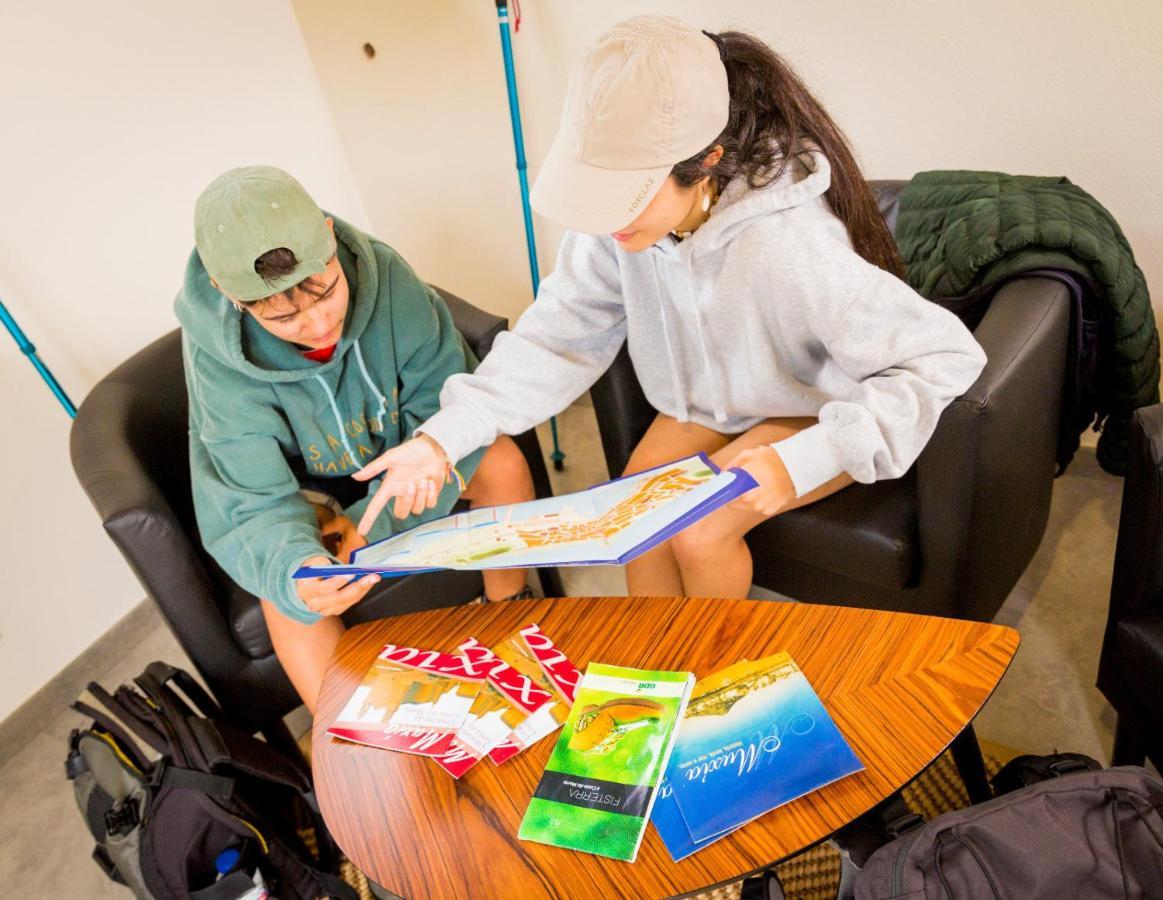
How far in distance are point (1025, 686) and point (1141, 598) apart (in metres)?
0.47

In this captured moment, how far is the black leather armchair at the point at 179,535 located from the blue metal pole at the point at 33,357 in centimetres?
17

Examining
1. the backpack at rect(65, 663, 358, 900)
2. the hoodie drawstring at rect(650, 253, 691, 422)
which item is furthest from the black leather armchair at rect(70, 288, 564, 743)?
the hoodie drawstring at rect(650, 253, 691, 422)

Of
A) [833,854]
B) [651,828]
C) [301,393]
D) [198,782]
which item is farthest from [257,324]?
[833,854]

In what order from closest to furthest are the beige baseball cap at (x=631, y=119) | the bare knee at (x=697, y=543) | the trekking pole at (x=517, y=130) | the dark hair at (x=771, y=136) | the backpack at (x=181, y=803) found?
the beige baseball cap at (x=631, y=119)
the dark hair at (x=771, y=136)
the backpack at (x=181, y=803)
the bare knee at (x=697, y=543)
the trekking pole at (x=517, y=130)

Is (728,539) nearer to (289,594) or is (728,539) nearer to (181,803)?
(289,594)

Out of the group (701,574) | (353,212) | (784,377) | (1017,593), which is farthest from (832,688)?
(353,212)

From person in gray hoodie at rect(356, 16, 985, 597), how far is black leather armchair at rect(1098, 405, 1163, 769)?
0.75 feet

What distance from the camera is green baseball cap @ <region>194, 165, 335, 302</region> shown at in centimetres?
117

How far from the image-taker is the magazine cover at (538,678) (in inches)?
39.4

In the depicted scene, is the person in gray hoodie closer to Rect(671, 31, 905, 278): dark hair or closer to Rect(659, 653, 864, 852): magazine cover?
Rect(671, 31, 905, 278): dark hair

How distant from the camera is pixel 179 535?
4.47 ft

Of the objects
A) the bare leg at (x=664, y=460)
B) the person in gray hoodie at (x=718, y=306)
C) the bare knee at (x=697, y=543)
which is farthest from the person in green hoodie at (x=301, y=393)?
the bare knee at (x=697, y=543)

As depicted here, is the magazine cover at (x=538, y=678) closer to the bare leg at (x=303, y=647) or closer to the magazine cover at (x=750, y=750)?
the magazine cover at (x=750, y=750)

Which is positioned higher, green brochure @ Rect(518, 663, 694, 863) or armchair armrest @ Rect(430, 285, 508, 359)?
armchair armrest @ Rect(430, 285, 508, 359)
